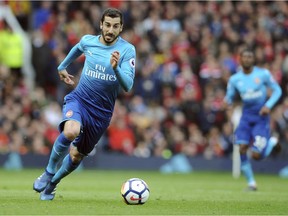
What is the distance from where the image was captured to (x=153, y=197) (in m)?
13.2

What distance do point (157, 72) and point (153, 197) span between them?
10.9 metres

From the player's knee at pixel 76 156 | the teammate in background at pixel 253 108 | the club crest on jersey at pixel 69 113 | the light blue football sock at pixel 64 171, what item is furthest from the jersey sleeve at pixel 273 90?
the club crest on jersey at pixel 69 113

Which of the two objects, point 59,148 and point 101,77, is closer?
point 59,148

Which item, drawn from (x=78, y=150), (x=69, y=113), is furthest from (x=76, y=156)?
(x=69, y=113)

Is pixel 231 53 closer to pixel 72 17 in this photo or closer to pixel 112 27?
pixel 72 17

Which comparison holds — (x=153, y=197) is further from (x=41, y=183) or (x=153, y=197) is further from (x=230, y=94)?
(x=230, y=94)

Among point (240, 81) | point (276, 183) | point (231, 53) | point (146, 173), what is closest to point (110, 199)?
point (240, 81)

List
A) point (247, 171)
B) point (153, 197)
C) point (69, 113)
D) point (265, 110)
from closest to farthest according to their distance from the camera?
point (69, 113), point (153, 197), point (265, 110), point (247, 171)

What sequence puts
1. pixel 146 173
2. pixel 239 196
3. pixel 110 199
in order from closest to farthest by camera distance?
1. pixel 110 199
2. pixel 239 196
3. pixel 146 173

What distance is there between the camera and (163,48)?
24.6 m

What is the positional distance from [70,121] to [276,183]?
8610 mm

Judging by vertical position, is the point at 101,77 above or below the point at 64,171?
above

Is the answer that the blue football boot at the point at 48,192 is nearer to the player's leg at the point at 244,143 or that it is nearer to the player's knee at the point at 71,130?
the player's knee at the point at 71,130

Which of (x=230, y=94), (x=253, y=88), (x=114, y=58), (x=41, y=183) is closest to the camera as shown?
(x=114, y=58)
